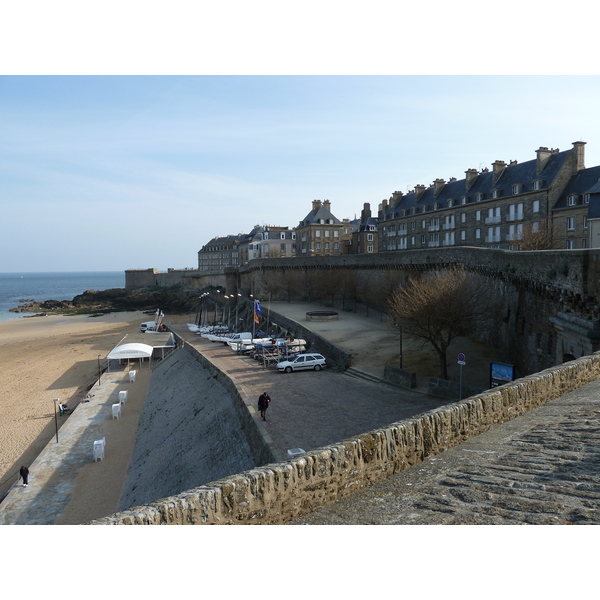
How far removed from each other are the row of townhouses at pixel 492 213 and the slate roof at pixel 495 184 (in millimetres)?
74

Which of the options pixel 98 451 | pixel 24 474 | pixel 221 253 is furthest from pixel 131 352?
pixel 221 253

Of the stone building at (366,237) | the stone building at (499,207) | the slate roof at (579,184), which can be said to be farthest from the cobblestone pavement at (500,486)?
the stone building at (366,237)

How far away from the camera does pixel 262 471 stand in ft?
17.3

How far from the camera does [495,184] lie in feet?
130

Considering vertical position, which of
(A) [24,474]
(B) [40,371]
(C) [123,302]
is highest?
(C) [123,302]

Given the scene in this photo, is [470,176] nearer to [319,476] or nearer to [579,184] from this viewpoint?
[579,184]

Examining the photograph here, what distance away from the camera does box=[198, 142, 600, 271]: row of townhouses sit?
104 ft

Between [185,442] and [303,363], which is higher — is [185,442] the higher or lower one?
the lower one

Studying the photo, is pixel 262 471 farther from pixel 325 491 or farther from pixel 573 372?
pixel 573 372

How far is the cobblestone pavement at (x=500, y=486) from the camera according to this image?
4699 mm

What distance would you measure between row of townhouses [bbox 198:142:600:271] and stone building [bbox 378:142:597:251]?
6 centimetres

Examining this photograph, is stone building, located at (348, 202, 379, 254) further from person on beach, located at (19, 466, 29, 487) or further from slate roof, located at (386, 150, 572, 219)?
person on beach, located at (19, 466, 29, 487)

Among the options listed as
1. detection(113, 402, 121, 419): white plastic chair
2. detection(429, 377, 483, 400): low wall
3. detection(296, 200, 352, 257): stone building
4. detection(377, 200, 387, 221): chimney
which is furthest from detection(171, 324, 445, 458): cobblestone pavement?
detection(296, 200, 352, 257): stone building

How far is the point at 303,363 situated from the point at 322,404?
6064mm
